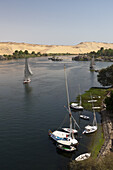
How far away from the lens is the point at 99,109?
2808 inches

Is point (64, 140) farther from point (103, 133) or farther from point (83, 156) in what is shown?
point (103, 133)

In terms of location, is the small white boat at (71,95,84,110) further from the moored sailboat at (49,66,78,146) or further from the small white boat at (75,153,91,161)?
the small white boat at (75,153,91,161)

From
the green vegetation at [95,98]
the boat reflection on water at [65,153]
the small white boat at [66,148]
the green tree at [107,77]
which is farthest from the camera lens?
the green tree at [107,77]

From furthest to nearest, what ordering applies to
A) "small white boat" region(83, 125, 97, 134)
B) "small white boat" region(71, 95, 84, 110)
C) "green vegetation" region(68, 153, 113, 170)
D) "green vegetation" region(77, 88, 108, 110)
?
"green vegetation" region(77, 88, 108, 110) < "small white boat" region(71, 95, 84, 110) < "small white boat" region(83, 125, 97, 134) < "green vegetation" region(68, 153, 113, 170)

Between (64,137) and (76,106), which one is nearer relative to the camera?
(64,137)

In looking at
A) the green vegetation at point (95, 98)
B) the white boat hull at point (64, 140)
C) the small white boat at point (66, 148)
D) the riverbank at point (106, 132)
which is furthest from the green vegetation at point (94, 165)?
the green vegetation at point (95, 98)

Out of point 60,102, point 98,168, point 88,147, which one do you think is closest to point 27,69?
point 60,102

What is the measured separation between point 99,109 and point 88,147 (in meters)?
27.3

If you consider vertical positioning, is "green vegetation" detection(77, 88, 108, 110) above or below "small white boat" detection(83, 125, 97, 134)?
above

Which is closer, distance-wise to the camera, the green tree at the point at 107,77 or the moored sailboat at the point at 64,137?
the moored sailboat at the point at 64,137

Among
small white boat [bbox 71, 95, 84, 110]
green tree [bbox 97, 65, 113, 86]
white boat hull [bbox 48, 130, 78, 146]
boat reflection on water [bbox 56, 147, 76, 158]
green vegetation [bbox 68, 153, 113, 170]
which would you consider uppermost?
green tree [bbox 97, 65, 113, 86]

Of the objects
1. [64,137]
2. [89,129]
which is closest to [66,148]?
[64,137]

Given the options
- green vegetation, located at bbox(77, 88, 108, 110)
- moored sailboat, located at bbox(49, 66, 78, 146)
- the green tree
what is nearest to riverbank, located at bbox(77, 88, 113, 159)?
green vegetation, located at bbox(77, 88, 108, 110)

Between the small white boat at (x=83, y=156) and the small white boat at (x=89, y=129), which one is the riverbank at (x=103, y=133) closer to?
the small white boat at (x=83, y=156)
